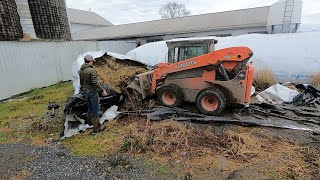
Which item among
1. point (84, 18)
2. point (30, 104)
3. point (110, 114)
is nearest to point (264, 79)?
point (110, 114)

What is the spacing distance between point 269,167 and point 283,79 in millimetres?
6381

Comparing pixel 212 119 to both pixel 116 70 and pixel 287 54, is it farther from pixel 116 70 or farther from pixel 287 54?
pixel 287 54

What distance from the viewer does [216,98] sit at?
5398 mm

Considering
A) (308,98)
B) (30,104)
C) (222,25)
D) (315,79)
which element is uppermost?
(222,25)

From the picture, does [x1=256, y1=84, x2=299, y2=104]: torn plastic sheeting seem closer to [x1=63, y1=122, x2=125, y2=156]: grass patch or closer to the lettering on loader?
the lettering on loader

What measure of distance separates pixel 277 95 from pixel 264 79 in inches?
56.2

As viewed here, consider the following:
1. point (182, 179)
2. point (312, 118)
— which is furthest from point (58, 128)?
point (312, 118)

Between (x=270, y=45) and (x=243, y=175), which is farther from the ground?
(x=270, y=45)

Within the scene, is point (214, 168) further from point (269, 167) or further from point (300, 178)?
point (300, 178)

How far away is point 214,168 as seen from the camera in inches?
136

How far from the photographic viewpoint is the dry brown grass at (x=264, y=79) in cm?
810

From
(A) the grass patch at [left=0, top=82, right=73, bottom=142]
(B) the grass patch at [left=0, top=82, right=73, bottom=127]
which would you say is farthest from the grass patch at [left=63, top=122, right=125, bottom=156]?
(B) the grass patch at [left=0, top=82, right=73, bottom=127]

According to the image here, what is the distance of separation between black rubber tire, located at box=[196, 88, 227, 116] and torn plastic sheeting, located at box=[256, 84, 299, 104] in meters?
2.08

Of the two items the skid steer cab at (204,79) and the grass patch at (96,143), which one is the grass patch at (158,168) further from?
the skid steer cab at (204,79)
